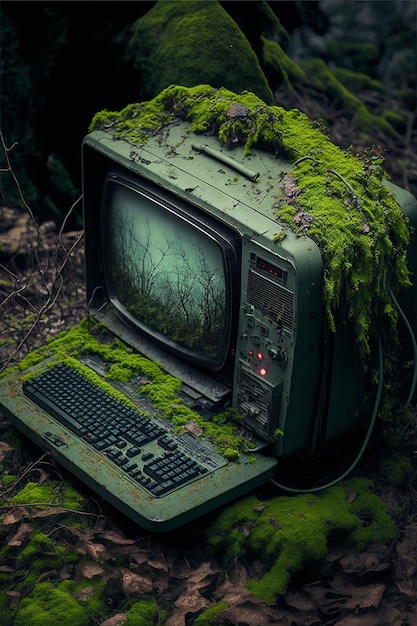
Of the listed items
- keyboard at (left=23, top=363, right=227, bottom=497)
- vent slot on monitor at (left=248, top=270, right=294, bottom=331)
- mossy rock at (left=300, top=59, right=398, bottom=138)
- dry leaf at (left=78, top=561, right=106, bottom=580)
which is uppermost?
vent slot on monitor at (left=248, top=270, right=294, bottom=331)

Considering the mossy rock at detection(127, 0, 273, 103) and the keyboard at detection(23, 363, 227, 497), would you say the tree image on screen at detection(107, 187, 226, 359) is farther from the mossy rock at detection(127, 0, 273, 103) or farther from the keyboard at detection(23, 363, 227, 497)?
the mossy rock at detection(127, 0, 273, 103)

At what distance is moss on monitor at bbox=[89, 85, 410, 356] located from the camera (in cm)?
459

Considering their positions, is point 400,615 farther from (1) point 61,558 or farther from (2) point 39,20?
(2) point 39,20

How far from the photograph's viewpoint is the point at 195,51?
6566 mm

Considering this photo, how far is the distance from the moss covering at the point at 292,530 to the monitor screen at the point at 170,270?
831 millimetres

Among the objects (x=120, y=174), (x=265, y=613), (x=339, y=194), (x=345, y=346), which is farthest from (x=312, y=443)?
(x=120, y=174)

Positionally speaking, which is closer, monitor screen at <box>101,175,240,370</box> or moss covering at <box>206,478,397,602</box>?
moss covering at <box>206,478,397,602</box>

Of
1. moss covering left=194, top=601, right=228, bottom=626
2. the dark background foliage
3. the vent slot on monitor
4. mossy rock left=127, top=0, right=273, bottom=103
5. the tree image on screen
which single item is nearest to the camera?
moss covering left=194, top=601, right=228, bottom=626

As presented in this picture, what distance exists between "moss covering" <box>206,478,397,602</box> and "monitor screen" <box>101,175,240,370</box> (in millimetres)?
831

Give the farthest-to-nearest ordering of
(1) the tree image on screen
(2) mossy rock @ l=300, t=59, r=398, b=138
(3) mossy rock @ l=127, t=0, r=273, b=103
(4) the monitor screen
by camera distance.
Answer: (2) mossy rock @ l=300, t=59, r=398, b=138
(3) mossy rock @ l=127, t=0, r=273, b=103
(1) the tree image on screen
(4) the monitor screen

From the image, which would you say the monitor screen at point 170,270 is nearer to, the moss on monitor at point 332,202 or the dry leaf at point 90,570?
the moss on monitor at point 332,202

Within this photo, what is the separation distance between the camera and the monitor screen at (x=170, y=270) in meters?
4.96

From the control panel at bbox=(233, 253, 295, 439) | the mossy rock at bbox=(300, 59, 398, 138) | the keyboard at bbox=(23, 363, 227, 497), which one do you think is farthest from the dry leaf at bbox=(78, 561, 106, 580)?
the mossy rock at bbox=(300, 59, 398, 138)

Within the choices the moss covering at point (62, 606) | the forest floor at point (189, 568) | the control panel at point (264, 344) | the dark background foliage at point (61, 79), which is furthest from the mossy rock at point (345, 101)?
the moss covering at point (62, 606)
